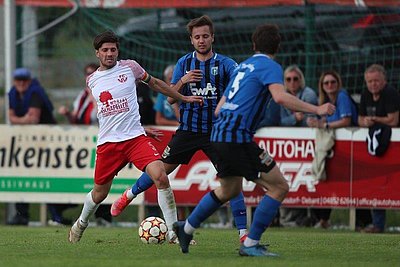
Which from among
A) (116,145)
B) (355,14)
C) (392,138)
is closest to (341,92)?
(392,138)

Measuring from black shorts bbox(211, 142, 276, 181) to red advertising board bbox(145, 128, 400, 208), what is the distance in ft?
19.1

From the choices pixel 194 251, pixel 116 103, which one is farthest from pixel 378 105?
pixel 194 251

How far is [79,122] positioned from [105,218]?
2.05m

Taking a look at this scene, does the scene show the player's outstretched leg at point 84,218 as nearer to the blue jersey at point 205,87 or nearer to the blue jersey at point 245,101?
the blue jersey at point 205,87

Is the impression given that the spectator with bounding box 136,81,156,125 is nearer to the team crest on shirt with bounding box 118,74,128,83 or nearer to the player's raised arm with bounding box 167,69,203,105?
the player's raised arm with bounding box 167,69,203,105

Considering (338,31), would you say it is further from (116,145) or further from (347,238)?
(116,145)

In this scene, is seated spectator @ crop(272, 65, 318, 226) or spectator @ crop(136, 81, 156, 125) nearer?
seated spectator @ crop(272, 65, 318, 226)

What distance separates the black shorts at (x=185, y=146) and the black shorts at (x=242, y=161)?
1.85 meters

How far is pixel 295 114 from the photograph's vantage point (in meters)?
15.8

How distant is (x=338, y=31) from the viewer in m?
16.9

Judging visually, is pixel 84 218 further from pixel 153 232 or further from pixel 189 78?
pixel 189 78

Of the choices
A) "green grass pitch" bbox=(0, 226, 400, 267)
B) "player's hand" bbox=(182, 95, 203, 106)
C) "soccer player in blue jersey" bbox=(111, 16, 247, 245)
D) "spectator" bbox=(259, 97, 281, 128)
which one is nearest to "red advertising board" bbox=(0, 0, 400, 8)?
"spectator" bbox=(259, 97, 281, 128)

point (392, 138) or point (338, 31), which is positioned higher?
point (338, 31)

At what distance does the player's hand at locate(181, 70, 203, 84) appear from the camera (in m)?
11.1
